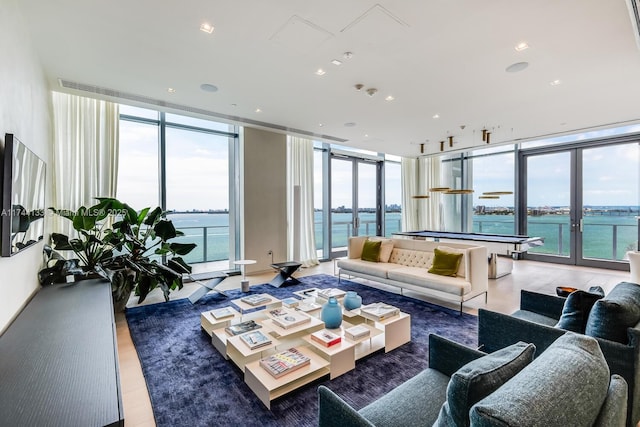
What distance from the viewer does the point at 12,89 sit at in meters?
2.35

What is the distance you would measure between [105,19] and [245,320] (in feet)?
10.6

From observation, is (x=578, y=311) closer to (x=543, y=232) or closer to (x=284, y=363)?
(x=284, y=363)

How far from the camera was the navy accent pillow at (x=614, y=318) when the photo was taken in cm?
170

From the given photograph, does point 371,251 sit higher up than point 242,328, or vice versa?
point 371,251

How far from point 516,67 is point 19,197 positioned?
5203mm

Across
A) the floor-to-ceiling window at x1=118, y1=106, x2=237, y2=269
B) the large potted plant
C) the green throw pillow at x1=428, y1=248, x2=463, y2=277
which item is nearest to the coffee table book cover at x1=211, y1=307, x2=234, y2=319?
the large potted plant

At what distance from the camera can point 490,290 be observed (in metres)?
4.99

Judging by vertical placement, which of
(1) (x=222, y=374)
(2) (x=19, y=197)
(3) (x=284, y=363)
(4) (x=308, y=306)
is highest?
(2) (x=19, y=197)

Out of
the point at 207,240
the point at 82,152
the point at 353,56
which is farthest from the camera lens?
the point at 207,240

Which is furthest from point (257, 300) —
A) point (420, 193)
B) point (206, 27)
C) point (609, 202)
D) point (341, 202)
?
point (609, 202)

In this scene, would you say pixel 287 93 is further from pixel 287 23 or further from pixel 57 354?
pixel 57 354

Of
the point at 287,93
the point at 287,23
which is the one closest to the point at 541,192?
the point at 287,93

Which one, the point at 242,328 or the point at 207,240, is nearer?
the point at 242,328

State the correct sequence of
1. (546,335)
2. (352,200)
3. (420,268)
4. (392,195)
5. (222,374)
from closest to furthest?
(546,335) < (222,374) < (420,268) < (352,200) < (392,195)
